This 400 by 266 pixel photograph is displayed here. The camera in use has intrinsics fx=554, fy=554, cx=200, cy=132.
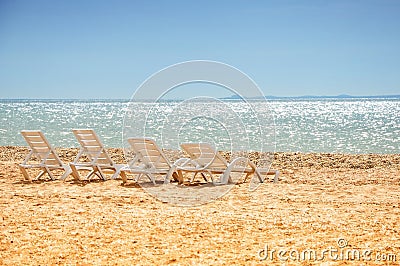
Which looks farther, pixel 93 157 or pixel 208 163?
pixel 93 157

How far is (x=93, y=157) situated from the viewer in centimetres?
925

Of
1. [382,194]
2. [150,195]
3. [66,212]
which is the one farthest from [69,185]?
[382,194]

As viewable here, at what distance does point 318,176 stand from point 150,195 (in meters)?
3.73

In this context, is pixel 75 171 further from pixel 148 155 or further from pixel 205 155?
pixel 205 155

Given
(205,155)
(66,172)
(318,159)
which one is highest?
(205,155)

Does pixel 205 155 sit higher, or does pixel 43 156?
pixel 205 155

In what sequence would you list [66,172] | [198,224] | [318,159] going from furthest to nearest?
1. [318,159]
2. [66,172]
3. [198,224]

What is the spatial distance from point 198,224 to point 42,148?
4.69 meters

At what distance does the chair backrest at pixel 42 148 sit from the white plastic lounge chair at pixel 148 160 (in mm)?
1443

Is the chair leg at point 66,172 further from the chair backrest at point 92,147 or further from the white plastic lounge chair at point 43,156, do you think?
the chair backrest at point 92,147

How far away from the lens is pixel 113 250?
179 inches

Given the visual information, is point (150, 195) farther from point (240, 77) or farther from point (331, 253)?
point (240, 77)

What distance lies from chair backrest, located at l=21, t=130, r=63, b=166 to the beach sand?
647mm

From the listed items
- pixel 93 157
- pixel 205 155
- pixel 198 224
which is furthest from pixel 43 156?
pixel 198 224
